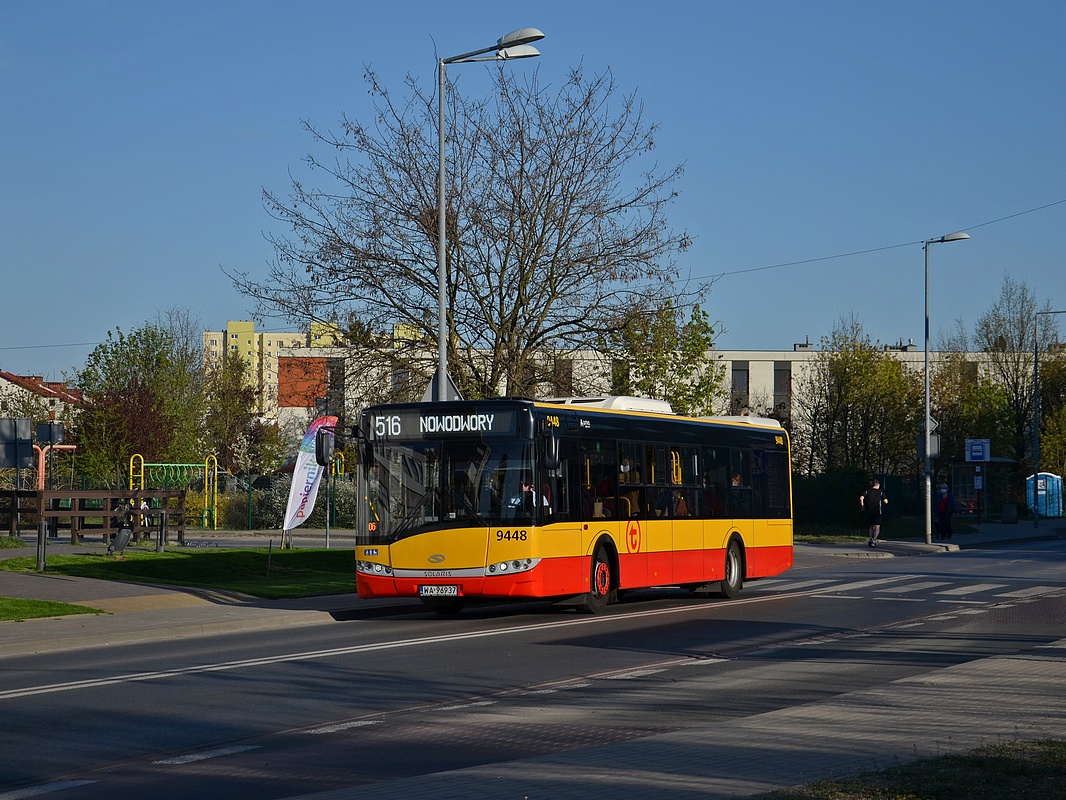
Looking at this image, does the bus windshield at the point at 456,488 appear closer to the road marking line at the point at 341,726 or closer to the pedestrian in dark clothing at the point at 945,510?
the road marking line at the point at 341,726

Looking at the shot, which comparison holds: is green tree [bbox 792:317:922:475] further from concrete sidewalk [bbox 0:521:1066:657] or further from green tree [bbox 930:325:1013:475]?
concrete sidewalk [bbox 0:521:1066:657]

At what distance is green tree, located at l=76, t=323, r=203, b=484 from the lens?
54.0 metres

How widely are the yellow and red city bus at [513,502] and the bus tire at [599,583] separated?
20mm

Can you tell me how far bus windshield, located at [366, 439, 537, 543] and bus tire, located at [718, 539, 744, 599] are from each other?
5.86 metres

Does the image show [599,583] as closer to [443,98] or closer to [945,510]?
[443,98]

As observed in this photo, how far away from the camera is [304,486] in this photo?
28.4m

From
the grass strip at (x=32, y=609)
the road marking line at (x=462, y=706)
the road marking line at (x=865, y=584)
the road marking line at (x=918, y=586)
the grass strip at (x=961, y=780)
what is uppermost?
the grass strip at (x=961, y=780)

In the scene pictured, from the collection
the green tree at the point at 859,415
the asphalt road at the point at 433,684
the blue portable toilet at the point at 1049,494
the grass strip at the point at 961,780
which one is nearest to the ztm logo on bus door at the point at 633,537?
the asphalt road at the point at 433,684

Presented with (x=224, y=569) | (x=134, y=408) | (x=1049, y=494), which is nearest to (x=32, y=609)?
(x=224, y=569)

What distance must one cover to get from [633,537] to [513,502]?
282 centimetres

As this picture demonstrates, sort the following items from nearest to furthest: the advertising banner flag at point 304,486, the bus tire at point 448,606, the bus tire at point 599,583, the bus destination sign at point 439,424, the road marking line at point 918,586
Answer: the bus destination sign at point 439,424 → the bus tire at point 599,583 → the bus tire at point 448,606 → the road marking line at point 918,586 → the advertising banner flag at point 304,486

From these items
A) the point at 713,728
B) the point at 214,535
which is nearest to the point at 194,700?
the point at 713,728

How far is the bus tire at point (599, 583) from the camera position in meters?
19.4

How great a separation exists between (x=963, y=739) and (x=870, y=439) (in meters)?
51.2
